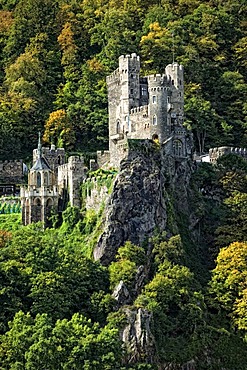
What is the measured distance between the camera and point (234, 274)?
7275cm

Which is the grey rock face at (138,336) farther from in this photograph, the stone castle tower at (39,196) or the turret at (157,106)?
the turret at (157,106)

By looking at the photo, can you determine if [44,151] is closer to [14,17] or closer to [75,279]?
[75,279]

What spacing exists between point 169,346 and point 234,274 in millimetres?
8836

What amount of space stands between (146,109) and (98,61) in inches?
1011

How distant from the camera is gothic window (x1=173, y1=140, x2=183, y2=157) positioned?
7812 centimetres

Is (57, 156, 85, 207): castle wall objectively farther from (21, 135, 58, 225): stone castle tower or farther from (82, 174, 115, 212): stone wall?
(21, 135, 58, 225): stone castle tower

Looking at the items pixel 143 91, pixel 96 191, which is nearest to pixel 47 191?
pixel 96 191

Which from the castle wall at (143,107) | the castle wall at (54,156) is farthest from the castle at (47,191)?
the castle wall at (54,156)

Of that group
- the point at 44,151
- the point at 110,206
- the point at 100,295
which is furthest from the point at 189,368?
the point at 44,151

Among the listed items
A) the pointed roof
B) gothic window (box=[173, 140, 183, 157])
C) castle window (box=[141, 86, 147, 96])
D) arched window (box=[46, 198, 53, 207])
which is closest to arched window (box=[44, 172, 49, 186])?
the pointed roof

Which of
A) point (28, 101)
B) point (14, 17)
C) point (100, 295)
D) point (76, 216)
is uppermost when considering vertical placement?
point (14, 17)

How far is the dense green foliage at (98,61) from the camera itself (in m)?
94.2

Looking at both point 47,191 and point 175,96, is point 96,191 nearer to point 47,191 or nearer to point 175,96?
point 47,191

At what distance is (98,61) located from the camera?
336ft
